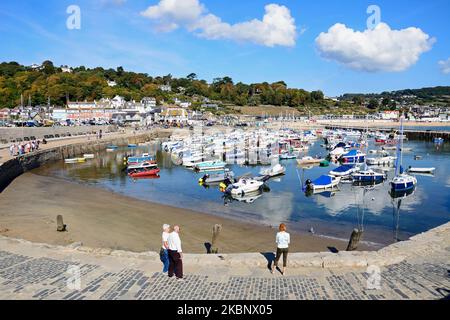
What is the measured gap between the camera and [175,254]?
9.62 m

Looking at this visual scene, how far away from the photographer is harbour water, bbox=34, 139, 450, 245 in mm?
21031

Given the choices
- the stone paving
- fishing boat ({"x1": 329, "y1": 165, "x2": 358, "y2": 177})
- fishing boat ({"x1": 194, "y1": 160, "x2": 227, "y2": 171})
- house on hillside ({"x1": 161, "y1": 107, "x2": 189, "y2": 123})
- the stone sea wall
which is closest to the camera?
the stone paving

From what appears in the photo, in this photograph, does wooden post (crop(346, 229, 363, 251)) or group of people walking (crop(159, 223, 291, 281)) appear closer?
group of people walking (crop(159, 223, 291, 281))

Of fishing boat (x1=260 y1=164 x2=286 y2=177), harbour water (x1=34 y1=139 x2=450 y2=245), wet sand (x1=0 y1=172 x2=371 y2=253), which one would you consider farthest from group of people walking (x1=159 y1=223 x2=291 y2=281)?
fishing boat (x1=260 y1=164 x2=286 y2=177)

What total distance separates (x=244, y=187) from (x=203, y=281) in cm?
1894

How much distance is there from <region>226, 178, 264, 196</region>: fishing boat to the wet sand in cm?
533

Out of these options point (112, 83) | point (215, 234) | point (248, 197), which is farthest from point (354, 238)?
point (112, 83)

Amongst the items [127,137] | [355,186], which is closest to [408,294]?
[355,186]

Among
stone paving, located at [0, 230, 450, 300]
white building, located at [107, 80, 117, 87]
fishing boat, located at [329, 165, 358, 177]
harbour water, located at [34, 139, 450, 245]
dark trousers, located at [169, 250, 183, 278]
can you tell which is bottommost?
harbour water, located at [34, 139, 450, 245]

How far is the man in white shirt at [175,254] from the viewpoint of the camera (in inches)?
376

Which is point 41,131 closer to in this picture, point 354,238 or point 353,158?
point 353,158

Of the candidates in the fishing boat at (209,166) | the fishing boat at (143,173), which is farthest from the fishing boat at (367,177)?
the fishing boat at (143,173)

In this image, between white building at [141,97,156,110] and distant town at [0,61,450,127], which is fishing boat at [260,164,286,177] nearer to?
distant town at [0,61,450,127]
